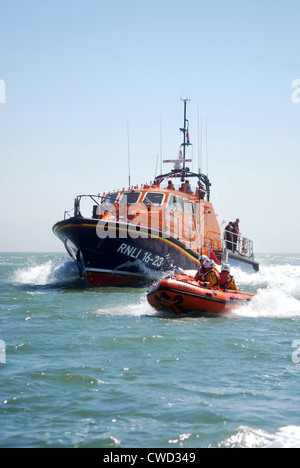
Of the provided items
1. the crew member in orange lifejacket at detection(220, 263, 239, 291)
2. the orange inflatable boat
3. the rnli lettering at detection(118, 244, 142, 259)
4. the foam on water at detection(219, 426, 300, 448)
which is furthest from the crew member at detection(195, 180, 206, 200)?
the foam on water at detection(219, 426, 300, 448)

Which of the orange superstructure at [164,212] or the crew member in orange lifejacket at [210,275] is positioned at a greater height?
the orange superstructure at [164,212]

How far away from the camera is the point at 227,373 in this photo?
19.9ft

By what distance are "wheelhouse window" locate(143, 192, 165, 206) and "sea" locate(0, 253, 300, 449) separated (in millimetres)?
5622

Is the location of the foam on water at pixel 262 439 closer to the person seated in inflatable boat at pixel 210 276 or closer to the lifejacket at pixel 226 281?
the person seated in inflatable boat at pixel 210 276

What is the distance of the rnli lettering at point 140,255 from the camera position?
14.0 meters

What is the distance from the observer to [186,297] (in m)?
10.1

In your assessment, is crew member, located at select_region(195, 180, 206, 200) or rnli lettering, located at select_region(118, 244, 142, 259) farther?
crew member, located at select_region(195, 180, 206, 200)

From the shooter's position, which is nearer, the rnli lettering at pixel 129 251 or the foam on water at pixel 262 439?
the foam on water at pixel 262 439

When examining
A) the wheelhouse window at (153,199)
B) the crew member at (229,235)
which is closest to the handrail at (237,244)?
the crew member at (229,235)

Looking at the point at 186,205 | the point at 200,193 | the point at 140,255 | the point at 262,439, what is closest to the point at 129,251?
the point at 140,255

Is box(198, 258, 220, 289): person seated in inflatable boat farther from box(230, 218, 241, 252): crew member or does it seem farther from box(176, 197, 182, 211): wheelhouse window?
box(230, 218, 241, 252): crew member

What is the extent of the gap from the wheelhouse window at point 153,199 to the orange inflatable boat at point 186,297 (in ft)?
17.3

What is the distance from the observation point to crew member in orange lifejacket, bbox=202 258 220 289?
10734 millimetres
